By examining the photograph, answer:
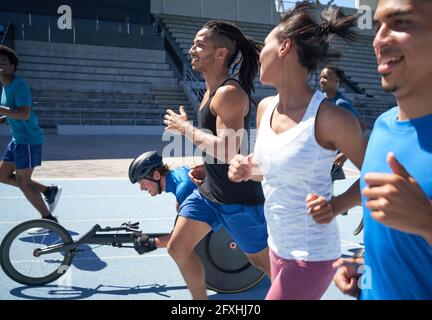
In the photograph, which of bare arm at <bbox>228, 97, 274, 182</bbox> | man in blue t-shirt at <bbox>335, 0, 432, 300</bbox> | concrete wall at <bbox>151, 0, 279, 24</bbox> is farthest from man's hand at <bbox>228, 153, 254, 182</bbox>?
concrete wall at <bbox>151, 0, 279, 24</bbox>

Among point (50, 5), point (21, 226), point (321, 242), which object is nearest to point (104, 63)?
point (50, 5)

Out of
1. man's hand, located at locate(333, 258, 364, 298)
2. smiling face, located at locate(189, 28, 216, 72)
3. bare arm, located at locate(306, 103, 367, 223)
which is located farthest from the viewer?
smiling face, located at locate(189, 28, 216, 72)

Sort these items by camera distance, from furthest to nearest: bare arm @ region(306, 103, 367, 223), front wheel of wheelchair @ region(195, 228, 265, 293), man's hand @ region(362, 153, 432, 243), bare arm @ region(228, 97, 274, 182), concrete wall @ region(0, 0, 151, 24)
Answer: concrete wall @ region(0, 0, 151, 24) → front wheel of wheelchair @ region(195, 228, 265, 293) → bare arm @ region(228, 97, 274, 182) → bare arm @ region(306, 103, 367, 223) → man's hand @ region(362, 153, 432, 243)

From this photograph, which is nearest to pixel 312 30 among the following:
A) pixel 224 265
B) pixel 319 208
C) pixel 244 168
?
pixel 244 168

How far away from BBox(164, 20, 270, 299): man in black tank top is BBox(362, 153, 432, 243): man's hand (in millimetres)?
1598

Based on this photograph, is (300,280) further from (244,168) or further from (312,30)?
(312,30)

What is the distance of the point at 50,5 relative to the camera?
2361cm

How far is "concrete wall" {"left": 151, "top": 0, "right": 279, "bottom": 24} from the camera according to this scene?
2709cm

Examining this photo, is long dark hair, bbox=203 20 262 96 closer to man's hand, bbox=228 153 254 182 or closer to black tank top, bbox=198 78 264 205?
black tank top, bbox=198 78 264 205

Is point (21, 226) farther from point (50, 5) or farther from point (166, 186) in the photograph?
point (50, 5)

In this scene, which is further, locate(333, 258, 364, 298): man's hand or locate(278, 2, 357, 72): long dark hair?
locate(278, 2, 357, 72): long dark hair

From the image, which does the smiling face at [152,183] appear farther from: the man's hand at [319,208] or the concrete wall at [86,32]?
the concrete wall at [86,32]

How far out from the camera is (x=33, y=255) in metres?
4.01
